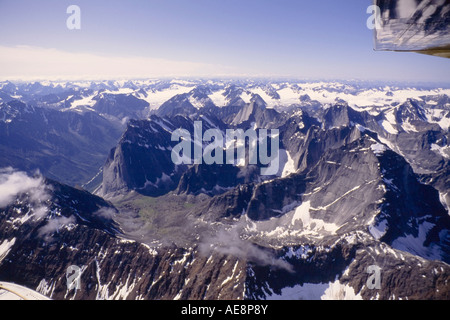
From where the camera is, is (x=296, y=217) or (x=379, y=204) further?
(x=296, y=217)

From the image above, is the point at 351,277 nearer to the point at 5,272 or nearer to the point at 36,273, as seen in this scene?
the point at 36,273

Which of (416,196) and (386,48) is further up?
(386,48)

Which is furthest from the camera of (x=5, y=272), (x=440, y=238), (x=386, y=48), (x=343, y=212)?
(x=343, y=212)

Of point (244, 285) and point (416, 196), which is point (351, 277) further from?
point (416, 196)
